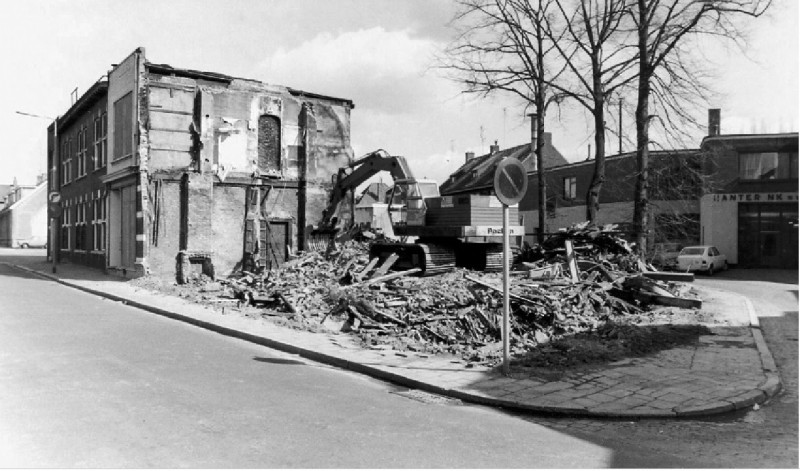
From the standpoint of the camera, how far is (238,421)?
568 centimetres

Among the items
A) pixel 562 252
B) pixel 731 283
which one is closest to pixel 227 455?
pixel 562 252

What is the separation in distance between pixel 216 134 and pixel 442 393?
61.1 feet

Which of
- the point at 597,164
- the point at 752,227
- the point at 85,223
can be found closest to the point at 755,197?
the point at 752,227

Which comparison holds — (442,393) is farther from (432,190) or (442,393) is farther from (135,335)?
(432,190)

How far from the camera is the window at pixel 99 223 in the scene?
1046 inches

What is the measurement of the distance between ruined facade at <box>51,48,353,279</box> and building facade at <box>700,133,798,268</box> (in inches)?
823

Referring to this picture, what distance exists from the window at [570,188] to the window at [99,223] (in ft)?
96.2

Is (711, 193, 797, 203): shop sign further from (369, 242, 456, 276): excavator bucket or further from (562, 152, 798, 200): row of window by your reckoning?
(369, 242, 456, 276): excavator bucket

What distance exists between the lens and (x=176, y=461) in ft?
15.0

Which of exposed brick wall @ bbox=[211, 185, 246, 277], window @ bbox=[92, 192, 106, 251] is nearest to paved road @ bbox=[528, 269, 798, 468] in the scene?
exposed brick wall @ bbox=[211, 185, 246, 277]

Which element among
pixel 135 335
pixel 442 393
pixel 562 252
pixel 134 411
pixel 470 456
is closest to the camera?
pixel 470 456

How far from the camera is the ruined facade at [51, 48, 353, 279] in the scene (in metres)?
22.2

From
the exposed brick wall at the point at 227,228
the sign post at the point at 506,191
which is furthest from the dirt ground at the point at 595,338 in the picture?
the exposed brick wall at the point at 227,228

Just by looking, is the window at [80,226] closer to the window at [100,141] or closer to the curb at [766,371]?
the window at [100,141]
